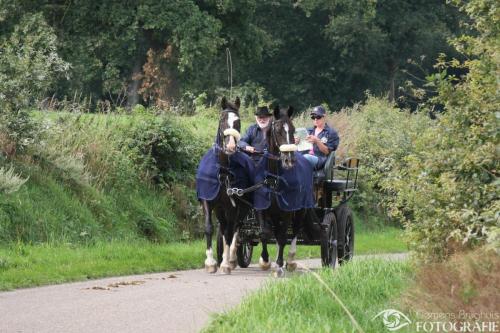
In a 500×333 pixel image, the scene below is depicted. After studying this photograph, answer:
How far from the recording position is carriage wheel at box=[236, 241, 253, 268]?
17.1 m

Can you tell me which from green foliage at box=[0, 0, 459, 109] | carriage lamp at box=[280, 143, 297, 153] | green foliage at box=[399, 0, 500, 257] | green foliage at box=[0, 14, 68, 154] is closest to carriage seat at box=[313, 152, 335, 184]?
carriage lamp at box=[280, 143, 297, 153]

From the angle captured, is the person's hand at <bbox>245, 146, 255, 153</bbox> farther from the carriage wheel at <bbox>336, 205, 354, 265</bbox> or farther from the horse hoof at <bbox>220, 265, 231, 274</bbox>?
A: the carriage wheel at <bbox>336, 205, 354, 265</bbox>

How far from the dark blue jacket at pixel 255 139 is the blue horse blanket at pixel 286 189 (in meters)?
0.46

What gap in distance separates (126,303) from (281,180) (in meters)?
4.09

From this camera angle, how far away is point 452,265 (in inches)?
352

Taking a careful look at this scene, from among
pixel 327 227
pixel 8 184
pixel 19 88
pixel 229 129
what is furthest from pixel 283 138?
pixel 19 88

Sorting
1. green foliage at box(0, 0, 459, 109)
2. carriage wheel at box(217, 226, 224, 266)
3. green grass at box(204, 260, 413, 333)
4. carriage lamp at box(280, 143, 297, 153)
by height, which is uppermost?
green foliage at box(0, 0, 459, 109)

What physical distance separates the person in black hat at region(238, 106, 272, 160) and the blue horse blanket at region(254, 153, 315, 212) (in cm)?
44

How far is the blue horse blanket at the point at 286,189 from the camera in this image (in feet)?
50.0

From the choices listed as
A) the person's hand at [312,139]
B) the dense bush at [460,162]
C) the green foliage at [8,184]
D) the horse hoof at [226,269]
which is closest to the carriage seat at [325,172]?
the person's hand at [312,139]

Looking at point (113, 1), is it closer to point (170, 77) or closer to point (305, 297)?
point (170, 77)

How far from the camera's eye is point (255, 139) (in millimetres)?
15953

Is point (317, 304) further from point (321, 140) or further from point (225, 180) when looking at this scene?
point (321, 140)

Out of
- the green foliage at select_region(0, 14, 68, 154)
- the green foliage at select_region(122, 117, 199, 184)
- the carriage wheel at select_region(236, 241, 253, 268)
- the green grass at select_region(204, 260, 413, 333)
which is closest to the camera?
the green grass at select_region(204, 260, 413, 333)
